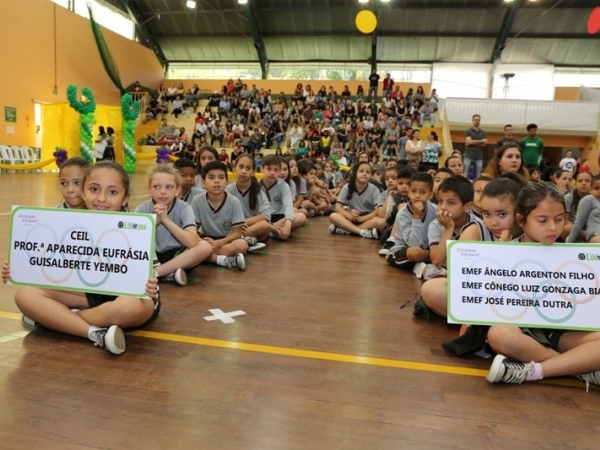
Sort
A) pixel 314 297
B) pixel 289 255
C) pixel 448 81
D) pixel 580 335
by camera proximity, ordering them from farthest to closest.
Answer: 1. pixel 448 81
2. pixel 289 255
3. pixel 314 297
4. pixel 580 335

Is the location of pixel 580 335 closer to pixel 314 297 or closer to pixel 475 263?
pixel 475 263

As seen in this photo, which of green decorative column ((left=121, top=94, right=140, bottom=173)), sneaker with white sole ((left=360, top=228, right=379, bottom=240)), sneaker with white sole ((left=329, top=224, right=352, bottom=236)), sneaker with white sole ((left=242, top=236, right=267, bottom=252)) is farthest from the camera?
green decorative column ((left=121, top=94, right=140, bottom=173))

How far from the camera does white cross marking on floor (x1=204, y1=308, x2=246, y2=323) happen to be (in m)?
2.47

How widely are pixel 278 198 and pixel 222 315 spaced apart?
2.83 m

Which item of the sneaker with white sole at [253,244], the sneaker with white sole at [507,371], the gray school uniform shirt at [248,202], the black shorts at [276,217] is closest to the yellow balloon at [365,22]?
the black shorts at [276,217]

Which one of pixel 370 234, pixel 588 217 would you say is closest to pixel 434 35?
pixel 370 234

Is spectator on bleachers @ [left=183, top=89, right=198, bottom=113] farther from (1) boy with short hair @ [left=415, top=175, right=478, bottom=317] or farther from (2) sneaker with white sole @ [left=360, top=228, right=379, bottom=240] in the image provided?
(1) boy with short hair @ [left=415, top=175, right=478, bottom=317]

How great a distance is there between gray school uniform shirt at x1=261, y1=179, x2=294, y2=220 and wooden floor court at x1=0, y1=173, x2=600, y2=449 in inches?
94.9

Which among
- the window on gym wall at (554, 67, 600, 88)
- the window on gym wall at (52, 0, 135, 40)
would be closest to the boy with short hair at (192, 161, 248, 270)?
the window on gym wall at (52, 0, 135, 40)

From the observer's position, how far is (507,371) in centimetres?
182

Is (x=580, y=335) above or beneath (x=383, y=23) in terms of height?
beneath

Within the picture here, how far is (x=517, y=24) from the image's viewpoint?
18.2 meters

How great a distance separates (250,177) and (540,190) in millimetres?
2915

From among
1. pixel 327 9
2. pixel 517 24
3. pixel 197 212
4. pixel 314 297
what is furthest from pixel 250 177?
pixel 517 24
